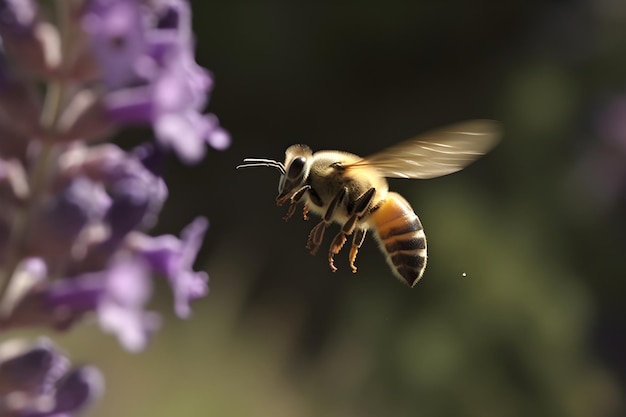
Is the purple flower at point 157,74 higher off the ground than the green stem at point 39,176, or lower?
higher

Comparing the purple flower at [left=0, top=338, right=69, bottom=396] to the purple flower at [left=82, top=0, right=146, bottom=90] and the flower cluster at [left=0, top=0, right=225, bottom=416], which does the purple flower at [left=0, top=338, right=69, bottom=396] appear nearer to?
the flower cluster at [left=0, top=0, right=225, bottom=416]

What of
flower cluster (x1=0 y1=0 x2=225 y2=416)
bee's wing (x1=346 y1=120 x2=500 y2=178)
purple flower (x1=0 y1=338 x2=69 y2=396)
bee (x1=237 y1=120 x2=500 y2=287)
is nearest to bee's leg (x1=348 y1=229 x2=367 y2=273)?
bee (x1=237 y1=120 x2=500 y2=287)

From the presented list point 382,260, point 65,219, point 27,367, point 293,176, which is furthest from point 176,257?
point 382,260

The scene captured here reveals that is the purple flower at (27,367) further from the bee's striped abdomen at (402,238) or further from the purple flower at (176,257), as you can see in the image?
the bee's striped abdomen at (402,238)

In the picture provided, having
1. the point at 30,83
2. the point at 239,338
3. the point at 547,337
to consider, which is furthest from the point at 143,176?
the point at 239,338

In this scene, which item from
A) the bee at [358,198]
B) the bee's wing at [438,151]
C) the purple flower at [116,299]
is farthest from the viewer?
the bee at [358,198]

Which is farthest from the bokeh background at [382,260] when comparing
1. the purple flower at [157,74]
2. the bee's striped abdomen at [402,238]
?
the purple flower at [157,74]
